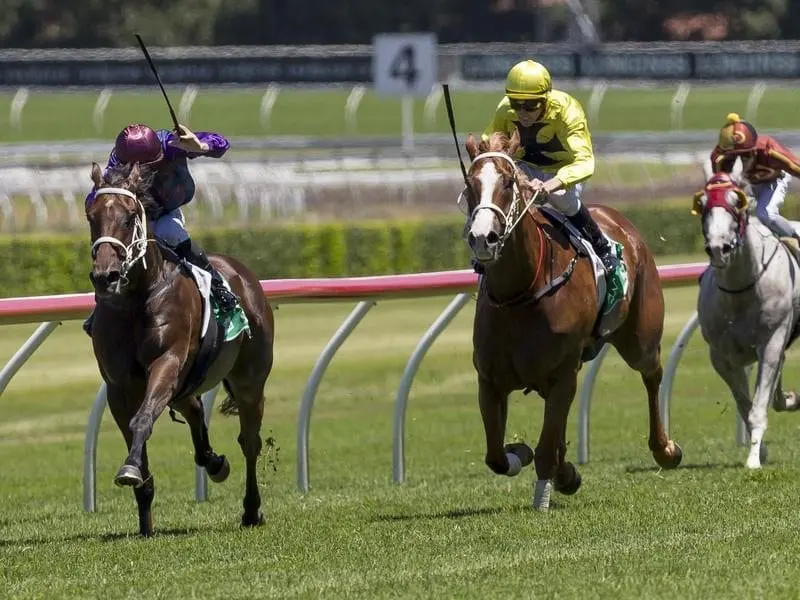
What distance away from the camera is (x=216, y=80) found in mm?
37281

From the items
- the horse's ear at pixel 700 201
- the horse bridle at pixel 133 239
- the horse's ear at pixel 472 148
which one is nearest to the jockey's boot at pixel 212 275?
the horse bridle at pixel 133 239

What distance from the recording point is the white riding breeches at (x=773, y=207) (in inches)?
372

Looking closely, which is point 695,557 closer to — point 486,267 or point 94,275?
point 486,267

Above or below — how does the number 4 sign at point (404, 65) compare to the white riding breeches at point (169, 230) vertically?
below

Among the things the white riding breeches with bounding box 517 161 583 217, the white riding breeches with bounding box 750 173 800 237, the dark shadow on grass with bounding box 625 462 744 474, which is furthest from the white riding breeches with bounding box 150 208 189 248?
the white riding breeches with bounding box 750 173 800 237

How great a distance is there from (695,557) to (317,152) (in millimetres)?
26373

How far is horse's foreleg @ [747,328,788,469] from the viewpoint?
8.56m

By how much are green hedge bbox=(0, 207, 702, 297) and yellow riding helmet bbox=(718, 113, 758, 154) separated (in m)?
11.0

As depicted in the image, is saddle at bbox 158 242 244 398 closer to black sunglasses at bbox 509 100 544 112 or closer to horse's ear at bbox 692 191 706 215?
black sunglasses at bbox 509 100 544 112

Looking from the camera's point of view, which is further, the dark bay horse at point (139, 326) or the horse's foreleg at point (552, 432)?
the horse's foreleg at point (552, 432)

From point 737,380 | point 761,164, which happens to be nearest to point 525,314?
point 737,380

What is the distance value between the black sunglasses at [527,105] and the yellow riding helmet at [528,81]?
0.03 metres

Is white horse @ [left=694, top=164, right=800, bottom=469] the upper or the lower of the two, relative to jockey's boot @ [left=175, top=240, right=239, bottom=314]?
lower

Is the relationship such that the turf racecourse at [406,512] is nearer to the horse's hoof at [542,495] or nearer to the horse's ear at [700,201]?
the horse's hoof at [542,495]
